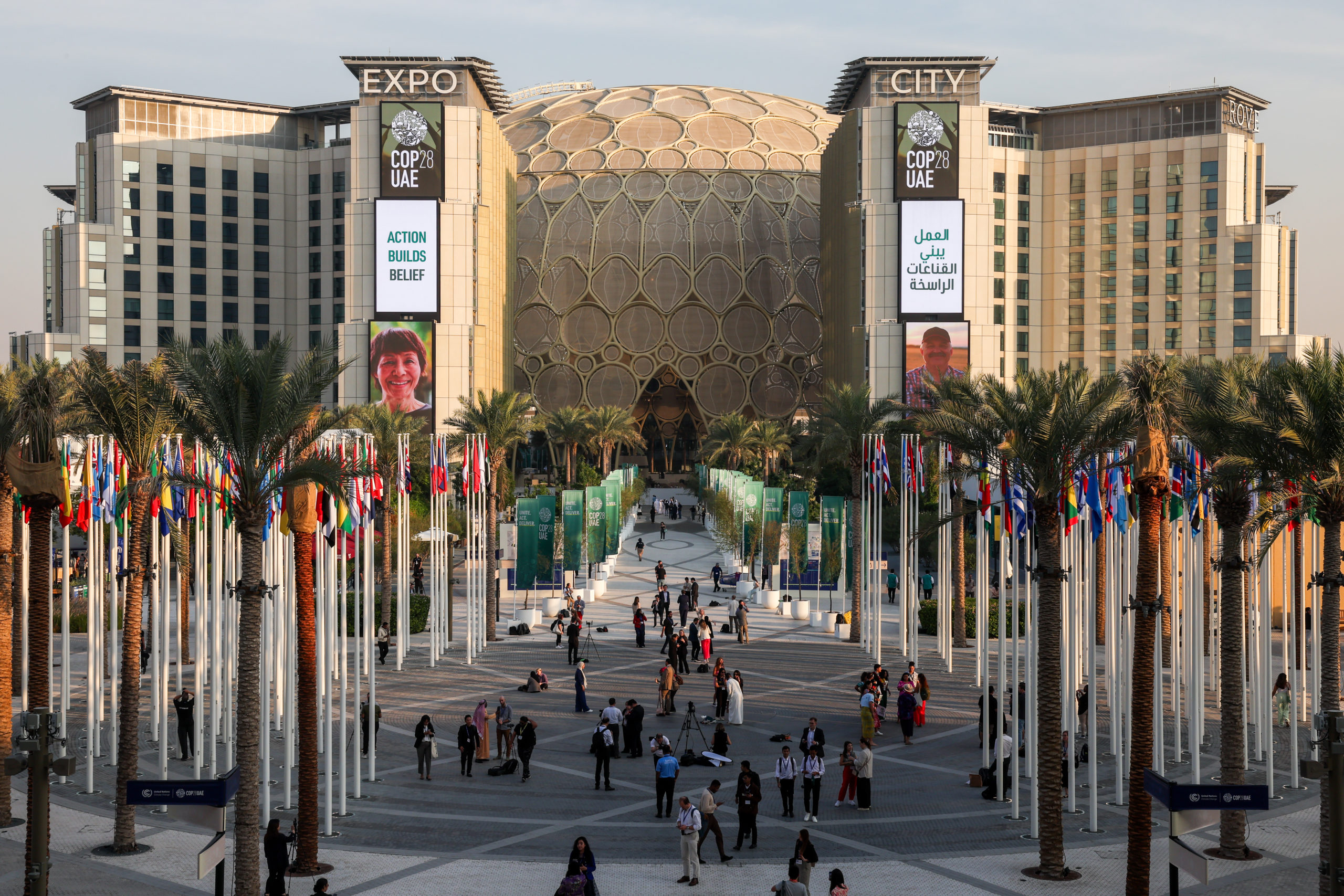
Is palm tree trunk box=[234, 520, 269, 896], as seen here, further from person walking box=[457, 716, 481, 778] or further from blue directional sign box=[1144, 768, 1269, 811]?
blue directional sign box=[1144, 768, 1269, 811]

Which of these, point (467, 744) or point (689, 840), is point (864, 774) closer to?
point (689, 840)

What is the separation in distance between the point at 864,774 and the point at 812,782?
46.4 inches

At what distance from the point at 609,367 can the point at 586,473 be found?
3961 cm

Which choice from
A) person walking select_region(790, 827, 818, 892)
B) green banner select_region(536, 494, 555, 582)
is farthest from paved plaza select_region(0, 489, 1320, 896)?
green banner select_region(536, 494, 555, 582)

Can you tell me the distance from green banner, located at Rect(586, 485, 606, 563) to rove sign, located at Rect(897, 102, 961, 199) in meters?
41.4

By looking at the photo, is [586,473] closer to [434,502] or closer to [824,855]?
[434,502]

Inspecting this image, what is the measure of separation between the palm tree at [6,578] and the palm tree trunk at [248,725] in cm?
616

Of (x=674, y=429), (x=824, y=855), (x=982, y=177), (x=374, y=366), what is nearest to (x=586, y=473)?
(x=374, y=366)

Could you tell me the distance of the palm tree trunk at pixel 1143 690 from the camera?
720 inches

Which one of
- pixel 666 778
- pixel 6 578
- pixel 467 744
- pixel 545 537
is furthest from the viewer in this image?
pixel 545 537

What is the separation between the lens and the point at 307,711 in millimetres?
20156

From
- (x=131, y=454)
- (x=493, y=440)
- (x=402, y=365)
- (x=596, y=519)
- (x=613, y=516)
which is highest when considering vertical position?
(x=402, y=365)

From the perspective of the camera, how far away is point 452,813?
2328cm

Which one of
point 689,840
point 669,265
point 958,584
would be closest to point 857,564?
point 958,584
